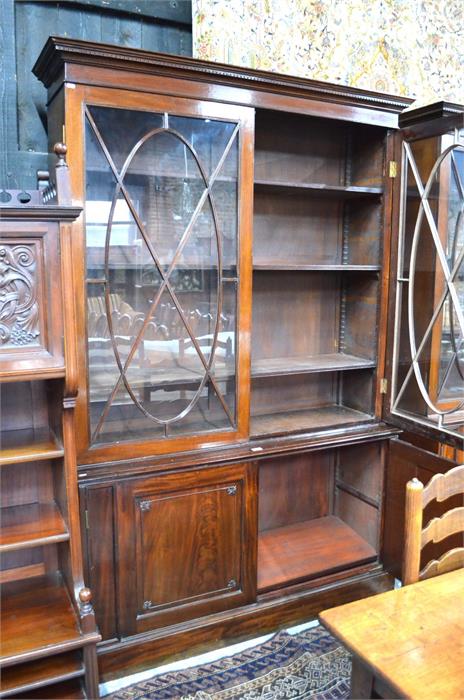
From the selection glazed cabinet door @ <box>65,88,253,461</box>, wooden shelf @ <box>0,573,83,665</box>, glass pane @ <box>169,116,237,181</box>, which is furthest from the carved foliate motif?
wooden shelf @ <box>0,573,83,665</box>

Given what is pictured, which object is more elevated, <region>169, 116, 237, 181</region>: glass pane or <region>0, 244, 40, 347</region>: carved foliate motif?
<region>169, 116, 237, 181</region>: glass pane

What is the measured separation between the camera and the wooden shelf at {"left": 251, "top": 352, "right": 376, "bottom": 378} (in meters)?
2.22

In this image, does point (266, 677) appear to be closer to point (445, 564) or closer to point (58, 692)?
point (58, 692)

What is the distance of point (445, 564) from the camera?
1.39m

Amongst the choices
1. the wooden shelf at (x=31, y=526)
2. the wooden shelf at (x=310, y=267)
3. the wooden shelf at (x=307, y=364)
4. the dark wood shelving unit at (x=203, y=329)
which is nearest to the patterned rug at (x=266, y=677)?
the dark wood shelving unit at (x=203, y=329)

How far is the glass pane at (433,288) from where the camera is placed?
2.12 metres

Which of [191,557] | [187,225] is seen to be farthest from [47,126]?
[191,557]

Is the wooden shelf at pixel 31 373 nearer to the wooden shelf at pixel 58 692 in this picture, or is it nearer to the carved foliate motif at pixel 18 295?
the carved foliate motif at pixel 18 295

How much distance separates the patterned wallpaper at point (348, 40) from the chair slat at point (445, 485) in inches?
67.3

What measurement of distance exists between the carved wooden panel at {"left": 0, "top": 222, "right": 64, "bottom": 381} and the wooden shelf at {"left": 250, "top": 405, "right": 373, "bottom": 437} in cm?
94

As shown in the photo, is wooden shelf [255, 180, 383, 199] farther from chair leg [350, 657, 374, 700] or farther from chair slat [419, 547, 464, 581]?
chair leg [350, 657, 374, 700]

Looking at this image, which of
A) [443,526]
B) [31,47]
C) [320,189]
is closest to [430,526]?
[443,526]

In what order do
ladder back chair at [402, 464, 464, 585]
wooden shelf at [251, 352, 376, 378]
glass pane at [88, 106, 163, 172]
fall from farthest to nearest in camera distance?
wooden shelf at [251, 352, 376, 378] → glass pane at [88, 106, 163, 172] → ladder back chair at [402, 464, 464, 585]

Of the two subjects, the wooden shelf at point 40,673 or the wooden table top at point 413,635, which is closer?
the wooden table top at point 413,635
